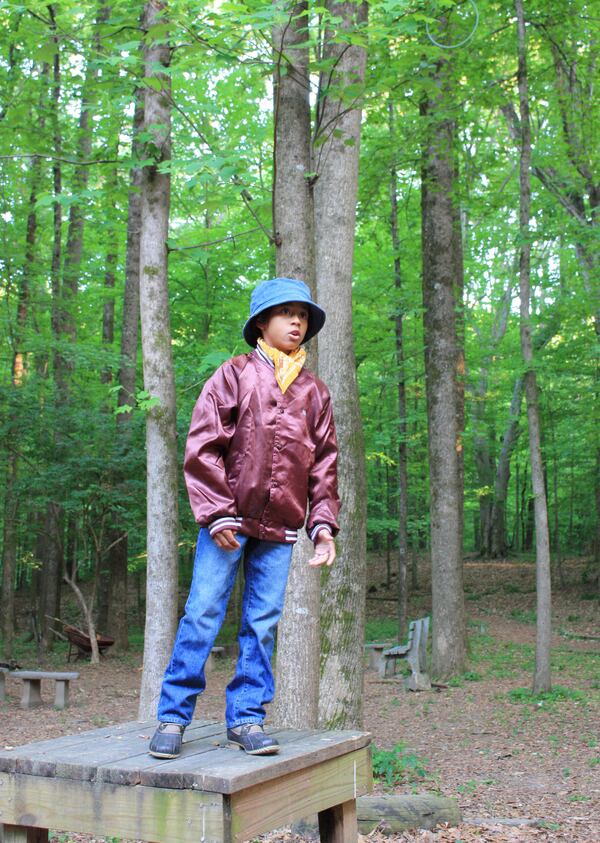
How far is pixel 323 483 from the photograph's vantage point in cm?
364

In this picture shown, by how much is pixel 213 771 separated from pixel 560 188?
16559mm

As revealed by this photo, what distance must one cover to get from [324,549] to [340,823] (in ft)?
3.84

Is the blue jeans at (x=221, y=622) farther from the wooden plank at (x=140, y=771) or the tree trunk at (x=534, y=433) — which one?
the tree trunk at (x=534, y=433)

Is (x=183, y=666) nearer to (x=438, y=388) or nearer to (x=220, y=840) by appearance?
(x=220, y=840)

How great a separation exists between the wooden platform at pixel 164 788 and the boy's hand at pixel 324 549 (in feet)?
2.38

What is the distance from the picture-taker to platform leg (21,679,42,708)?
A: 1123cm

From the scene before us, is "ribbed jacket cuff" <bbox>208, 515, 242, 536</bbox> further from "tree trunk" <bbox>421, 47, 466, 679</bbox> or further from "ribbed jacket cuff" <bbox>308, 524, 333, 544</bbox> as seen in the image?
"tree trunk" <bbox>421, 47, 466, 679</bbox>

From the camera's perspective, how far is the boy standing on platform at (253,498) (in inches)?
130

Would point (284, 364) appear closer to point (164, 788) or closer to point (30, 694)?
point (164, 788)

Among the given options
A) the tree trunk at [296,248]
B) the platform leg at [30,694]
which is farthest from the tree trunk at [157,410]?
the platform leg at [30,694]

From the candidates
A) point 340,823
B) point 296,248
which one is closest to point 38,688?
point 296,248

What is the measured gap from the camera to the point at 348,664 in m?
6.62

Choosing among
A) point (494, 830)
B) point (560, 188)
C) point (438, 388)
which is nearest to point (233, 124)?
point (560, 188)

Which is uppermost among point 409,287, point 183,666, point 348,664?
point 409,287
